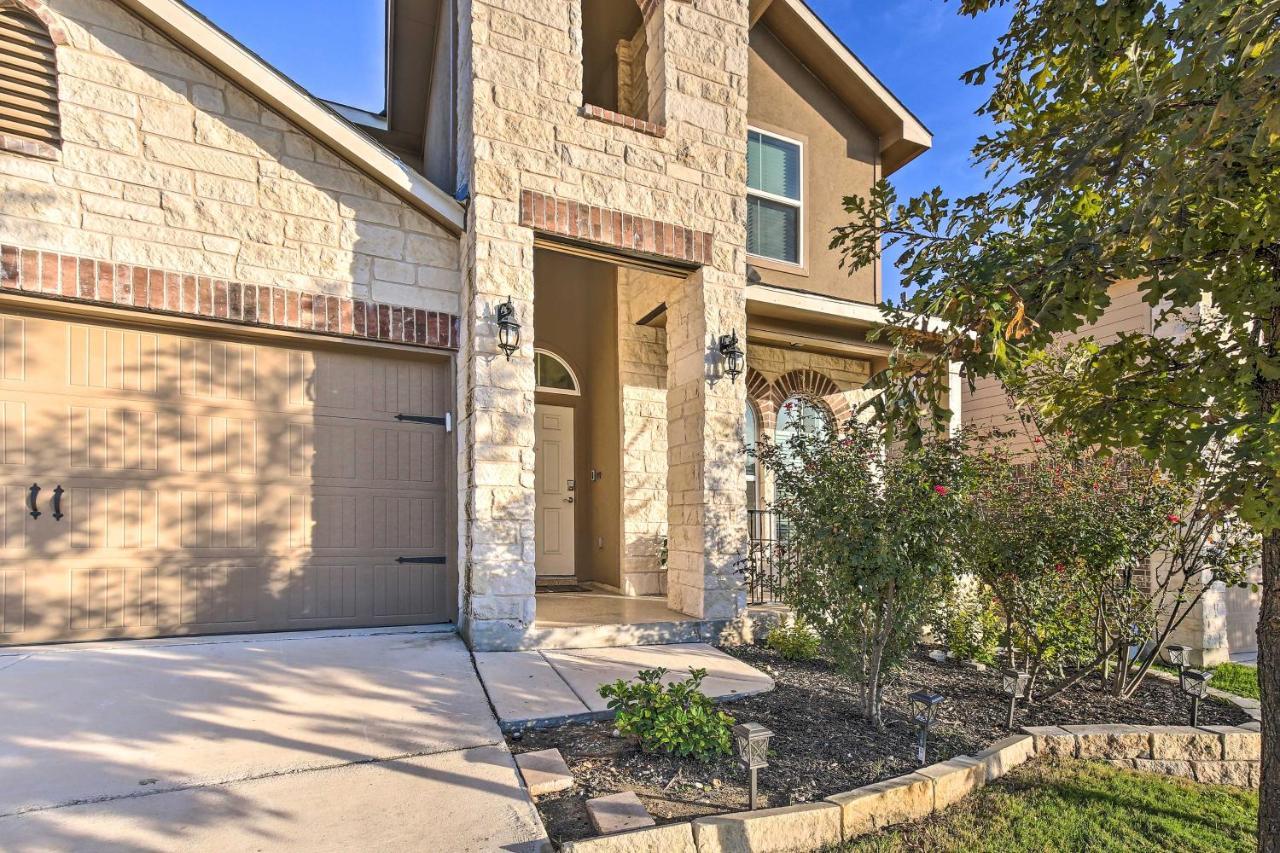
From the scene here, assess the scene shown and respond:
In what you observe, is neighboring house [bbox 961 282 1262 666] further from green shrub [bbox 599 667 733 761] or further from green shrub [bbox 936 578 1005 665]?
green shrub [bbox 599 667 733 761]

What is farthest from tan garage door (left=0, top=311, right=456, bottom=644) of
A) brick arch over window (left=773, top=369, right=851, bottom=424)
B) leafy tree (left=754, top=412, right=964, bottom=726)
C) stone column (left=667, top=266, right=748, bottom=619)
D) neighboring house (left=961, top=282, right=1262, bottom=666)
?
neighboring house (left=961, top=282, right=1262, bottom=666)

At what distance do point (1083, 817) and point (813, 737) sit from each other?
Result: 121 cm

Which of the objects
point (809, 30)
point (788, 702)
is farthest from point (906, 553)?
point (809, 30)

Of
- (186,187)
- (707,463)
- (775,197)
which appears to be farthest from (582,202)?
(775,197)

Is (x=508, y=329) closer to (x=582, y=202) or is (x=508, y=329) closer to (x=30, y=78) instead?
(x=582, y=202)

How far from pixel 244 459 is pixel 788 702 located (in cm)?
385

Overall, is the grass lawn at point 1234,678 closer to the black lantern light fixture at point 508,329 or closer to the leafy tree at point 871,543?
the leafy tree at point 871,543

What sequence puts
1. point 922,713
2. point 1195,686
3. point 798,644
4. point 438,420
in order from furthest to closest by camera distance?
point 438,420
point 798,644
point 1195,686
point 922,713

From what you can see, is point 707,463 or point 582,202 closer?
point 582,202

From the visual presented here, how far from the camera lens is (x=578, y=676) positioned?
3.81 m

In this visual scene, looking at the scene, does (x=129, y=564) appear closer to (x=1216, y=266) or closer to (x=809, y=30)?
(x=1216, y=266)

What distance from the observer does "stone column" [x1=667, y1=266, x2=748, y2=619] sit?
5.06 metres

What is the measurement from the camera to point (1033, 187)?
7.84 feet

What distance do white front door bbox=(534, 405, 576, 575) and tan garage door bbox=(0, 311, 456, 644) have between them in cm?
220
